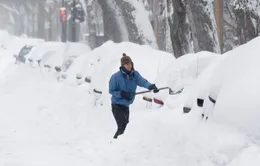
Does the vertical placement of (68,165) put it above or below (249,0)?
below

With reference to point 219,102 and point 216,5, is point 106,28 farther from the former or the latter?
point 219,102

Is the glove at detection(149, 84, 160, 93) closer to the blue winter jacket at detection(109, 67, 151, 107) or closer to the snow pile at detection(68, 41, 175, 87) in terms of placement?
the blue winter jacket at detection(109, 67, 151, 107)

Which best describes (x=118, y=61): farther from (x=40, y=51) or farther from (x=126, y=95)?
(x=40, y=51)

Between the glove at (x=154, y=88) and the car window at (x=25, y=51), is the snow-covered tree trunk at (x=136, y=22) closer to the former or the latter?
the glove at (x=154, y=88)

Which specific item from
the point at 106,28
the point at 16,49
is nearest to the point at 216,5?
the point at 106,28

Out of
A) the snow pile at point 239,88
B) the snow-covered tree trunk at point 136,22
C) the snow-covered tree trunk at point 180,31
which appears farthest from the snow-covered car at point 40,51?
the snow pile at point 239,88

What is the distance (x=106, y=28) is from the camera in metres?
18.1

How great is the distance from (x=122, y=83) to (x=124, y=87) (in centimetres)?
9

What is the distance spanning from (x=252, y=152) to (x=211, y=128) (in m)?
0.77

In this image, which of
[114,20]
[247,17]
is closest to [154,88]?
[247,17]

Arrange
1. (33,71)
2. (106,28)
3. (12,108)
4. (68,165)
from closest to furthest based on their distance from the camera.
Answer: (68,165)
(12,108)
(106,28)
(33,71)

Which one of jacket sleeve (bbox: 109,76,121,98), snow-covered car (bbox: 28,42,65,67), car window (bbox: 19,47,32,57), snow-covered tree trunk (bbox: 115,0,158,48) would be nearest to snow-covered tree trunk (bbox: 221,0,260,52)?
jacket sleeve (bbox: 109,76,121,98)

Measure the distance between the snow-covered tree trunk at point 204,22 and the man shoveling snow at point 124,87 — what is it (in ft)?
14.2

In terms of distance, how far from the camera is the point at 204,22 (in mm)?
11453
